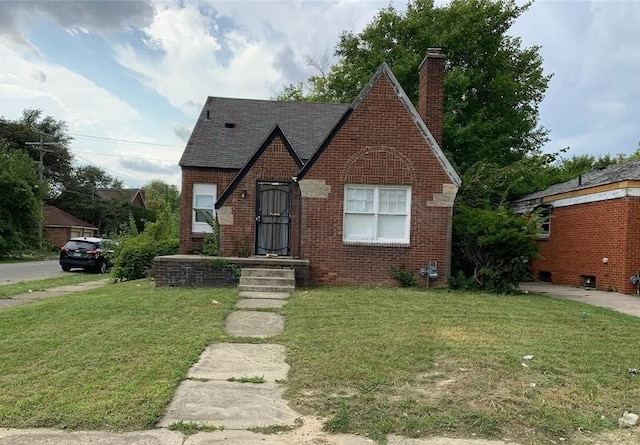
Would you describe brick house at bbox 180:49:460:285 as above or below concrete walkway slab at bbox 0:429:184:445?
above

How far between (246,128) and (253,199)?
6215 millimetres

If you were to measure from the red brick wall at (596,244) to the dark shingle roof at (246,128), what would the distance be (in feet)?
30.0

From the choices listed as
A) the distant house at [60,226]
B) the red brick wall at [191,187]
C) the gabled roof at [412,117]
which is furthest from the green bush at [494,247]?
the distant house at [60,226]

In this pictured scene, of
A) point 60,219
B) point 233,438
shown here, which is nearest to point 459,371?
point 233,438

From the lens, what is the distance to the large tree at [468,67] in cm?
2767

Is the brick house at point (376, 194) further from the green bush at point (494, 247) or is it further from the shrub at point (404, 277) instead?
the green bush at point (494, 247)

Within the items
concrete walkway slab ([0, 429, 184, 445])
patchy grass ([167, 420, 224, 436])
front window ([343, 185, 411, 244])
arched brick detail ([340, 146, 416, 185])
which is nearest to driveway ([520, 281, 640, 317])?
front window ([343, 185, 411, 244])

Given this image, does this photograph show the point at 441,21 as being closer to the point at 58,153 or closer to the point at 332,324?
the point at 332,324

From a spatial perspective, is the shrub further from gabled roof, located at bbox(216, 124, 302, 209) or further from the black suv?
the black suv

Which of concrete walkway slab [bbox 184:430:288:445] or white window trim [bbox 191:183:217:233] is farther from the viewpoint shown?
white window trim [bbox 191:183:217:233]

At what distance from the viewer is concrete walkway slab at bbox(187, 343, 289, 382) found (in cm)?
561

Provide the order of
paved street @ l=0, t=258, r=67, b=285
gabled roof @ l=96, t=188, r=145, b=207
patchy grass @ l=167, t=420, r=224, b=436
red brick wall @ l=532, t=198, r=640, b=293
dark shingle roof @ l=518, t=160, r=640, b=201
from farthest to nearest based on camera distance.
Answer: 1. gabled roof @ l=96, t=188, r=145, b=207
2. paved street @ l=0, t=258, r=67, b=285
3. dark shingle roof @ l=518, t=160, r=640, b=201
4. red brick wall @ l=532, t=198, r=640, b=293
5. patchy grass @ l=167, t=420, r=224, b=436

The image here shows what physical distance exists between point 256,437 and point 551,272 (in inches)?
691

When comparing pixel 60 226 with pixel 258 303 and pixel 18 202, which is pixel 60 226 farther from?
pixel 258 303
